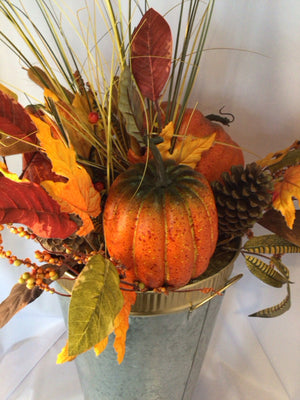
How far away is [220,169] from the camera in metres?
0.50

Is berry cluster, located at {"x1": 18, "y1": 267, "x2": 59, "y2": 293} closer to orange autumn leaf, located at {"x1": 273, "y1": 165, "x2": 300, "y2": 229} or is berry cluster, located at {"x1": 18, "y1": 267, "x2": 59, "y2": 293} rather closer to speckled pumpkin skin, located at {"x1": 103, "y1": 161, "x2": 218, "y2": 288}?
speckled pumpkin skin, located at {"x1": 103, "y1": 161, "x2": 218, "y2": 288}

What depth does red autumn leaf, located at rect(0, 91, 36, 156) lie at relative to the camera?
1.31 feet

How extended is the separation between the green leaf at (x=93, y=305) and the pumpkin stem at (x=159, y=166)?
0.29 feet

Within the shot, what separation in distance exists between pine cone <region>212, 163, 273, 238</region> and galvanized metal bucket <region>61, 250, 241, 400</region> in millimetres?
61

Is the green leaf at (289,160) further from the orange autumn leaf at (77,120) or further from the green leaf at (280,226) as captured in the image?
the orange autumn leaf at (77,120)

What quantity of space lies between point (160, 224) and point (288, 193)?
15cm

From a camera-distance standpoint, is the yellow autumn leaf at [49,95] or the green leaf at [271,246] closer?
the yellow autumn leaf at [49,95]

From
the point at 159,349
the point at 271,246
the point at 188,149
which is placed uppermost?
the point at 188,149

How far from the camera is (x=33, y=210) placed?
0.37 metres

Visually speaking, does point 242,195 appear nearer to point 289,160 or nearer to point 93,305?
point 289,160

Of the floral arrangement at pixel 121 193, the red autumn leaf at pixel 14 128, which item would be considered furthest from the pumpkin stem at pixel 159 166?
the red autumn leaf at pixel 14 128

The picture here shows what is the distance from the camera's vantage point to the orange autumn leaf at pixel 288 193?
1.43 ft

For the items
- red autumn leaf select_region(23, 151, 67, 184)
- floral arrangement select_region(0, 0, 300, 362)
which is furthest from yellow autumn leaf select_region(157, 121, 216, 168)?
red autumn leaf select_region(23, 151, 67, 184)

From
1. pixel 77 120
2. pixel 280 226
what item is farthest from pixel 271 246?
pixel 77 120
